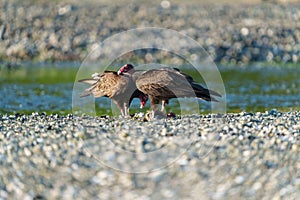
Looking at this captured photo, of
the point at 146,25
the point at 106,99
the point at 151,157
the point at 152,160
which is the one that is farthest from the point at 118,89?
the point at 146,25

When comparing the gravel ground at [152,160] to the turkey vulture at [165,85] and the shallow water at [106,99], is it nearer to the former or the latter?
the turkey vulture at [165,85]

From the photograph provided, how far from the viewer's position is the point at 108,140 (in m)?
13.3

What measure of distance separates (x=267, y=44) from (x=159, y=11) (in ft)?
26.4

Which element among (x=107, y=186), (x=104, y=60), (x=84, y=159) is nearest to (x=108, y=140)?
(x=84, y=159)

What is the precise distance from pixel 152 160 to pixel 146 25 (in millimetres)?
31144

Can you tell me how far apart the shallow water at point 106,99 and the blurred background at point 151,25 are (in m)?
0.04

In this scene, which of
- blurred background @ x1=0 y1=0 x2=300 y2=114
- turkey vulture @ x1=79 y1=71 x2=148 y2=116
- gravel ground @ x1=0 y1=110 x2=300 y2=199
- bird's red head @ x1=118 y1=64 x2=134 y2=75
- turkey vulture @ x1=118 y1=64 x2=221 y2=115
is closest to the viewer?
gravel ground @ x1=0 y1=110 x2=300 y2=199

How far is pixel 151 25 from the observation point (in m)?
42.9

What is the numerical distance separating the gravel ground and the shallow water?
6539 mm

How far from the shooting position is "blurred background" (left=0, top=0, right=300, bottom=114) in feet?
104

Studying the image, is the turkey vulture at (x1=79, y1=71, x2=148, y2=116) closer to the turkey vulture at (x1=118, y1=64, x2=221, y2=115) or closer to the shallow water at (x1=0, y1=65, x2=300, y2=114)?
the turkey vulture at (x1=118, y1=64, x2=221, y2=115)

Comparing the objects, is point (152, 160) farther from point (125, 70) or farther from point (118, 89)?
point (125, 70)

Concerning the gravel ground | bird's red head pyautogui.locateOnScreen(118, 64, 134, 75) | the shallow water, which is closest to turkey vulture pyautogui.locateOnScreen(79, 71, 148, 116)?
bird's red head pyautogui.locateOnScreen(118, 64, 134, 75)

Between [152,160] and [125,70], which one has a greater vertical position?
[125,70]
